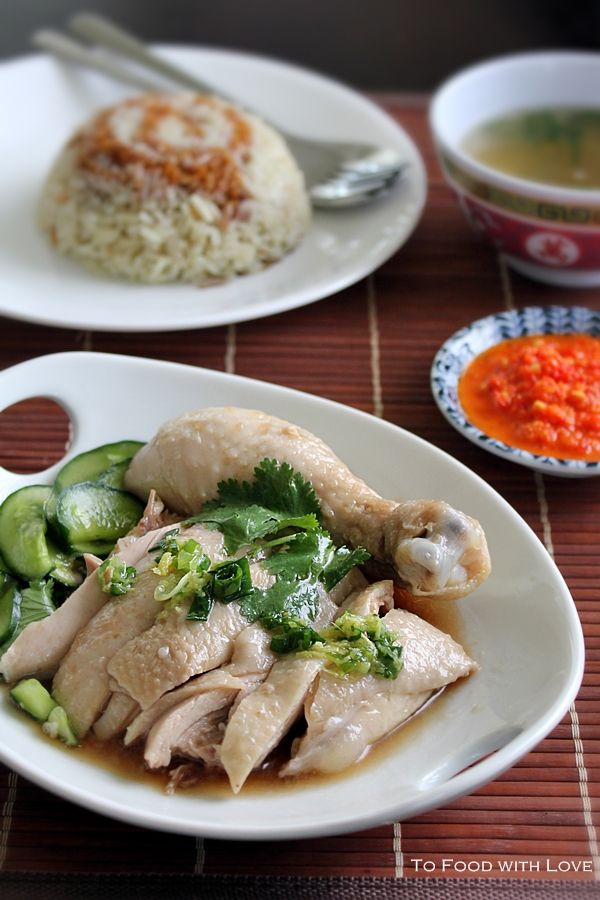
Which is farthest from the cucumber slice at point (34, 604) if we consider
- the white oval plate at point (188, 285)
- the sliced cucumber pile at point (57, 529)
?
the white oval plate at point (188, 285)

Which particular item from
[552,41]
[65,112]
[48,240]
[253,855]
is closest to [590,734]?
[253,855]

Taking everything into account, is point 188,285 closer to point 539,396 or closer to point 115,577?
point 539,396

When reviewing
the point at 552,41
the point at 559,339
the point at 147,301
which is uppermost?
the point at 147,301

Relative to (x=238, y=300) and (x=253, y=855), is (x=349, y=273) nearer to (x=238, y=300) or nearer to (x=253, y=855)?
(x=238, y=300)

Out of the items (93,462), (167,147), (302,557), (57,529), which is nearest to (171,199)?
(167,147)

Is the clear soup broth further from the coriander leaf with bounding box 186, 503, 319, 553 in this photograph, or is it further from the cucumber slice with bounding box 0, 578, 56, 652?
the cucumber slice with bounding box 0, 578, 56, 652
